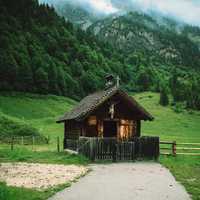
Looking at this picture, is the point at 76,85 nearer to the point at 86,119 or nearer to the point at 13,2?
the point at 13,2

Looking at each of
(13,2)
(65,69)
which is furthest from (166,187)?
(13,2)

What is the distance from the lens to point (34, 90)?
12256cm

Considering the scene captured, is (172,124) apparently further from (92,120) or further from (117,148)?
(117,148)

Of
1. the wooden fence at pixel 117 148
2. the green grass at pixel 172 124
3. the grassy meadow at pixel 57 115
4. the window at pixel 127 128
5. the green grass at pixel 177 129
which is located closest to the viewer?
the green grass at pixel 177 129

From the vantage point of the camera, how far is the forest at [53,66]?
12406cm

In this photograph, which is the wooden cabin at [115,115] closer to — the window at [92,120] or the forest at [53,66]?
the window at [92,120]

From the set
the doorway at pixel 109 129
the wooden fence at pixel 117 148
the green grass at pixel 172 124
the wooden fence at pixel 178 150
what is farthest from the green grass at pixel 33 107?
the wooden fence at pixel 117 148

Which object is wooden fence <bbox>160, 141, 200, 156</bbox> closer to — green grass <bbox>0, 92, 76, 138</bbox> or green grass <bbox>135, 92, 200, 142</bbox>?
green grass <bbox>135, 92, 200, 142</bbox>

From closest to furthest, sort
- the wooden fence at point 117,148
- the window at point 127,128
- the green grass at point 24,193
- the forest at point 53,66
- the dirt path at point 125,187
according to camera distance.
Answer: the green grass at point 24,193, the dirt path at point 125,187, the wooden fence at point 117,148, the window at point 127,128, the forest at point 53,66

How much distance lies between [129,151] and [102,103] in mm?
5054

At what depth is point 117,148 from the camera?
90.0 ft

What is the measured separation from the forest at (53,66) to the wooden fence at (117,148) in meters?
70.7

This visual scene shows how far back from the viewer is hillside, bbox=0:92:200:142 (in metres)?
65.5

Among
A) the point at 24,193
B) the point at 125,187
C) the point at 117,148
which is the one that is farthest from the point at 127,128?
the point at 24,193
